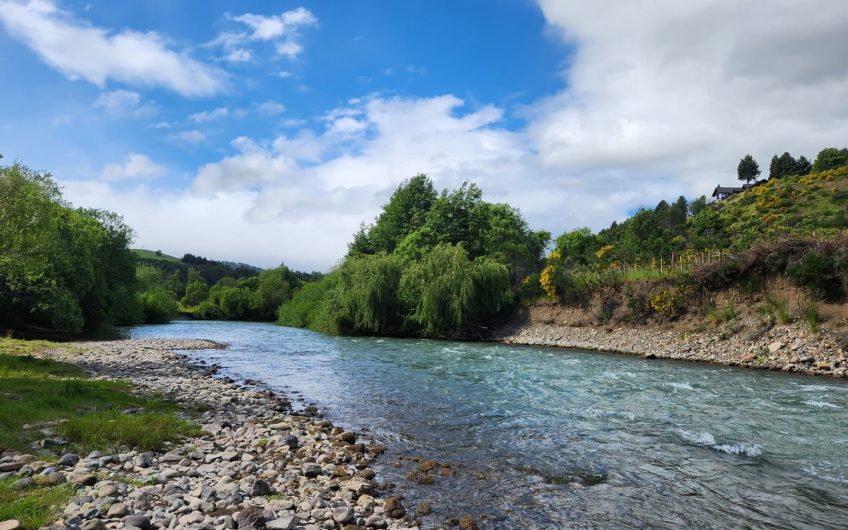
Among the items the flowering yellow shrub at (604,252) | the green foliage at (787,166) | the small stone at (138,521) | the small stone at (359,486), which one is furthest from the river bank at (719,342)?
the green foliage at (787,166)

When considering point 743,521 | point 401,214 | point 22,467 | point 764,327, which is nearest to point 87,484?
point 22,467

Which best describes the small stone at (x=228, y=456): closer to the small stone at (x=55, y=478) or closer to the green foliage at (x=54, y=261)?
the small stone at (x=55, y=478)

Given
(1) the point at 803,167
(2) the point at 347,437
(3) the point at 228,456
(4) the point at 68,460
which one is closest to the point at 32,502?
(4) the point at 68,460

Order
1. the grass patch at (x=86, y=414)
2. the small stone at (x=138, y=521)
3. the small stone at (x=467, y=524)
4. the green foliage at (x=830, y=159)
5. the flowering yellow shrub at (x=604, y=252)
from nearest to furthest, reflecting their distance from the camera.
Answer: the small stone at (x=138, y=521), the small stone at (x=467, y=524), the grass patch at (x=86, y=414), the flowering yellow shrub at (x=604, y=252), the green foliage at (x=830, y=159)

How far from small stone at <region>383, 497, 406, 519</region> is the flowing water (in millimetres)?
440

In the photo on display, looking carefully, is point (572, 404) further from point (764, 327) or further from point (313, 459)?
point (764, 327)

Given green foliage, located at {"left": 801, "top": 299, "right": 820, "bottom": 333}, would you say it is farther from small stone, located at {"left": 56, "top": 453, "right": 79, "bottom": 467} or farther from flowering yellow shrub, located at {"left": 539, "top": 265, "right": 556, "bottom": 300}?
small stone, located at {"left": 56, "top": 453, "right": 79, "bottom": 467}

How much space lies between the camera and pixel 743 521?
23.0ft

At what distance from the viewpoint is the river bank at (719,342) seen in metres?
22.0

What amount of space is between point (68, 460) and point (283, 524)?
4.18 meters

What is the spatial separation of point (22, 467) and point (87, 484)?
1120 mm

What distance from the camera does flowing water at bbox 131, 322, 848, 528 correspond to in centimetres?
746

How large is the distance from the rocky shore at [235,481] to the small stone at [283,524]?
1cm

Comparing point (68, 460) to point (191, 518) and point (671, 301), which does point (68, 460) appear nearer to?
point (191, 518)
